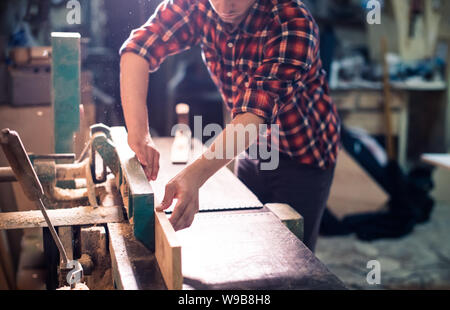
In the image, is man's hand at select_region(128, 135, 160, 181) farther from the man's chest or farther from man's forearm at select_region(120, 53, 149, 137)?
the man's chest

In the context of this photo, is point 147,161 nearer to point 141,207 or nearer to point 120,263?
point 141,207

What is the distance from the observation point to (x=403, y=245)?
3586mm

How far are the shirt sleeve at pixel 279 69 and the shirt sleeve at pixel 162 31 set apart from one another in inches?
15.7

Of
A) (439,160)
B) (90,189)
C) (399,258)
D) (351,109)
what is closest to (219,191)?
(90,189)

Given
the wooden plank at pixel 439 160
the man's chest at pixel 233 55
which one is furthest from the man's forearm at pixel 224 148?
the wooden plank at pixel 439 160

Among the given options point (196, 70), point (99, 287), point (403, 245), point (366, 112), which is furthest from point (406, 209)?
point (99, 287)

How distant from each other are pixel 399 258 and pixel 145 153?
248 cm

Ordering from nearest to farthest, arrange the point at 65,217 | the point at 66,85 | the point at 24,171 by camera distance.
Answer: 1. the point at 24,171
2. the point at 65,217
3. the point at 66,85

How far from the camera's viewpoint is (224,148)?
1.22 m

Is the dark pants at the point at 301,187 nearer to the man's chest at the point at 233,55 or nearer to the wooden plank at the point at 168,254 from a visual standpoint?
the man's chest at the point at 233,55

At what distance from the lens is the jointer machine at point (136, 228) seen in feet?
3.43

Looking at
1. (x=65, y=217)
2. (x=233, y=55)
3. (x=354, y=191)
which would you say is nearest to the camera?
(x=65, y=217)

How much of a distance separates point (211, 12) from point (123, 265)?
864mm
